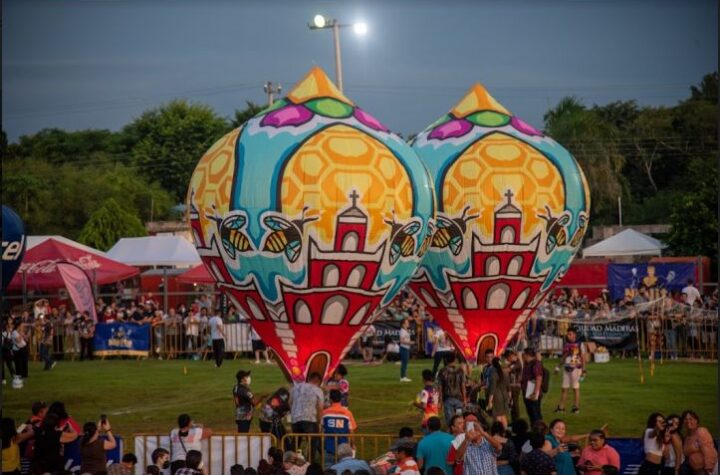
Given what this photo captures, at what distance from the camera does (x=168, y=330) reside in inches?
1549

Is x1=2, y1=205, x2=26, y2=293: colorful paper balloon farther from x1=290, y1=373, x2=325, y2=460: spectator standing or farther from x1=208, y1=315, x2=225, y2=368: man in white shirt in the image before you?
x1=208, y1=315, x2=225, y2=368: man in white shirt

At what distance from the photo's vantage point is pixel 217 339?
3616 centimetres

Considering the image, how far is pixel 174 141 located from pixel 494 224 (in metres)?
62.1

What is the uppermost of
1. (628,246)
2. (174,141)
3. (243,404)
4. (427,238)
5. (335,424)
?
(174,141)

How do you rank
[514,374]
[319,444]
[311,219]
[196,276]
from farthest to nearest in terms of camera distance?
[196,276] < [514,374] < [311,219] < [319,444]

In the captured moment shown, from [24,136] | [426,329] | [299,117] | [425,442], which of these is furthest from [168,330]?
[24,136]

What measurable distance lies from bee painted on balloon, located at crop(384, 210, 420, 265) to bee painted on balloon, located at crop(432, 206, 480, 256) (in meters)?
4.19

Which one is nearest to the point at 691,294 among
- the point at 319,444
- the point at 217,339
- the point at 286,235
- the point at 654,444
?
the point at 217,339

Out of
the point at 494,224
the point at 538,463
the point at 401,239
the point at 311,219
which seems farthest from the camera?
the point at 494,224

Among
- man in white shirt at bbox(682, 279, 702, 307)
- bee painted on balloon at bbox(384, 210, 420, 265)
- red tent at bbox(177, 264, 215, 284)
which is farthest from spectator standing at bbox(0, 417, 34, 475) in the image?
red tent at bbox(177, 264, 215, 284)

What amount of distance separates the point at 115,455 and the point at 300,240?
640 cm

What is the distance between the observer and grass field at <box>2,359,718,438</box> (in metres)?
26.1

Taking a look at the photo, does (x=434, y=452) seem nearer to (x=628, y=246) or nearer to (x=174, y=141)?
(x=628, y=246)

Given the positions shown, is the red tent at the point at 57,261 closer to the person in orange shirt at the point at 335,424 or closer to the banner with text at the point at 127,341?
the banner with text at the point at 127,341
